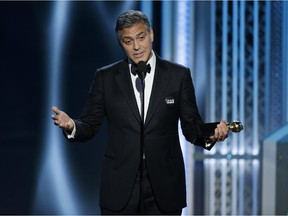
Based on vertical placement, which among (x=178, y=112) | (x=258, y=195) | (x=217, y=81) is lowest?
(x=258, y=195)

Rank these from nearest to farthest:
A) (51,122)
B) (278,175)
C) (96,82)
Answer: (96,82) → (278,175) → (51,122)

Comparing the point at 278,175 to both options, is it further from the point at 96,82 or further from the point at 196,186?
the point at 96,82

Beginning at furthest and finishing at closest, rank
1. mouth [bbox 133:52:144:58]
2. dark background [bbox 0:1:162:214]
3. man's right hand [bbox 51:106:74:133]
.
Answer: dark background [bbox 0:1:162:214]
mouth [bbox 133:52:144:58]
man's right hand [bbox 51:106:74:133]

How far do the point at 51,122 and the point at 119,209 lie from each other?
164 centimetres

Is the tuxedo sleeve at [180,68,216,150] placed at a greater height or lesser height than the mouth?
lesser

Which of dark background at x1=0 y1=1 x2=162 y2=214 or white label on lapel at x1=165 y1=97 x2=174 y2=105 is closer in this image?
white label on lapel at x1=165 y1=97 x2=174 y2=105

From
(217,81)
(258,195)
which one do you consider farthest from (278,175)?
(217,81)

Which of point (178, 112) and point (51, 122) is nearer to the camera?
point (178, 112)

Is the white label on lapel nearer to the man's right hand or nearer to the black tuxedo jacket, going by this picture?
the black tuxedo jacket

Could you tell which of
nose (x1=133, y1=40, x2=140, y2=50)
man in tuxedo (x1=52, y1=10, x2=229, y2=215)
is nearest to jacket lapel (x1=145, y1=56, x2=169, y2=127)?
man in tuxedo (x1=52, y1=10, x2=229, y2=215)

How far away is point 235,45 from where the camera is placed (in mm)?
3777

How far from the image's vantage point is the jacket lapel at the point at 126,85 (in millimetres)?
2035

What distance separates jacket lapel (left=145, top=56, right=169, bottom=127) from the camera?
2033 millimetres

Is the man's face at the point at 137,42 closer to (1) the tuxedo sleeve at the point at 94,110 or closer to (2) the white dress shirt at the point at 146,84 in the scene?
(2) the white dress shirt at the point at 146,84
